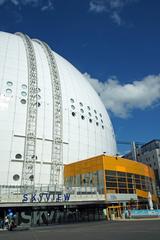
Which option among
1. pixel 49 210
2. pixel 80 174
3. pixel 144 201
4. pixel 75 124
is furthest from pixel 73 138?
pixel 144 201

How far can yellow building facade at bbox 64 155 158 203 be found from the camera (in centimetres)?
3591

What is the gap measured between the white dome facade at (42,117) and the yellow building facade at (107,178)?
243cm

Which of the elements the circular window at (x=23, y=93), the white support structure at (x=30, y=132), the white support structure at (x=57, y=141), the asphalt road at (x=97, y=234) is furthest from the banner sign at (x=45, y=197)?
the circular window at (x=23, y=93)

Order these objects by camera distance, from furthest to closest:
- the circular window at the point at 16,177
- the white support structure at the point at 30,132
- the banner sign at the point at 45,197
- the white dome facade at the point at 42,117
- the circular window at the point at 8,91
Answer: the circular window at the point at 8,91 < the white dome facade at the point at 42,117 < the white support structure at the point at 30,132 < the circular window at the point at 16,177 < the banner sign at the point at 45,197

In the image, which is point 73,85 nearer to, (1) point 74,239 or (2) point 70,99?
(2) point 70,99

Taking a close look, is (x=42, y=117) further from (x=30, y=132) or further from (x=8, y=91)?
(x=8, y=91)

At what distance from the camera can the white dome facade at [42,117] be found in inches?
1353

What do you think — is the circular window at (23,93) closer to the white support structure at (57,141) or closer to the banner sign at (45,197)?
the white support structure at (57,141)

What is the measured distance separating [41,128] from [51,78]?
9296mm

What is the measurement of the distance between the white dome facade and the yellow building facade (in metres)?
2.43

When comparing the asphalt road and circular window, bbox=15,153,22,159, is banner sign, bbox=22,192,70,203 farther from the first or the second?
the asphalt road

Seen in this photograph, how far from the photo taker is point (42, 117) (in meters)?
37.7

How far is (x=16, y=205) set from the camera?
27.2 metres

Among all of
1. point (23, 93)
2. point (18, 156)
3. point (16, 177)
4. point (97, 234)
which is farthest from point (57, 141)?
point (97, 234)
